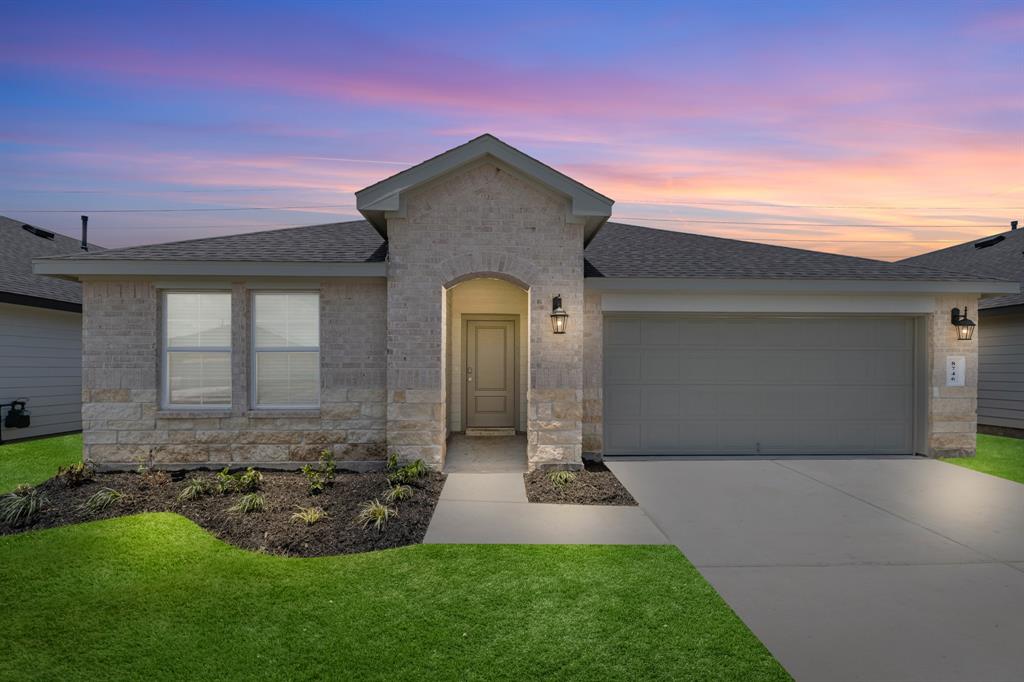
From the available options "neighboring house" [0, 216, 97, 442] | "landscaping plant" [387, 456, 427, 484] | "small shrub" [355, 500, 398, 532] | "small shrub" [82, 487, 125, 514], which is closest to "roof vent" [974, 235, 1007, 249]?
"landscaping plant" [387, 456, 427, 484]

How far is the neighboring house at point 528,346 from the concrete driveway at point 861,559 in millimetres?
1258

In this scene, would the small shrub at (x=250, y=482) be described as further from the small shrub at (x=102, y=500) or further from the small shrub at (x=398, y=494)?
the small shrub at (x=398, y=494)

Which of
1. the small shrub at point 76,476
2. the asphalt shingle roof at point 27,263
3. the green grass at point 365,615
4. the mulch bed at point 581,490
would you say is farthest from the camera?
A: the asphalt shingle roof at point 27,263

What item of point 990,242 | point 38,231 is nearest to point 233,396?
point 38,231

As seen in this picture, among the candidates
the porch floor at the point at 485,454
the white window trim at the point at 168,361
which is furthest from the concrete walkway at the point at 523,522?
the white window trim at the point at 168,361

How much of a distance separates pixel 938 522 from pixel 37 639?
8598mm

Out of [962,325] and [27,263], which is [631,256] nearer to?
[962,325]

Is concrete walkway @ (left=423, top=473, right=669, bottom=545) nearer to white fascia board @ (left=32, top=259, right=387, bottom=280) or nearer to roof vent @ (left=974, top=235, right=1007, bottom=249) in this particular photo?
white fascia board @ (left=32, top=259, right=387, bottom=280)

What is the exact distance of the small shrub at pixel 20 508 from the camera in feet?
19.3

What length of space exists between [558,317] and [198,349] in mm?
5852

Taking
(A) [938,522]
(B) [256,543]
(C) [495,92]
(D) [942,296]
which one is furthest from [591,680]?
(C) [495,92]

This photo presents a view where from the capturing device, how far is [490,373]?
37.7 ft

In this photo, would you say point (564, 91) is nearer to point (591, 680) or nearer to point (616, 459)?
point (616, 459)

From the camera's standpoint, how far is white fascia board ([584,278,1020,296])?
898 centimetres
